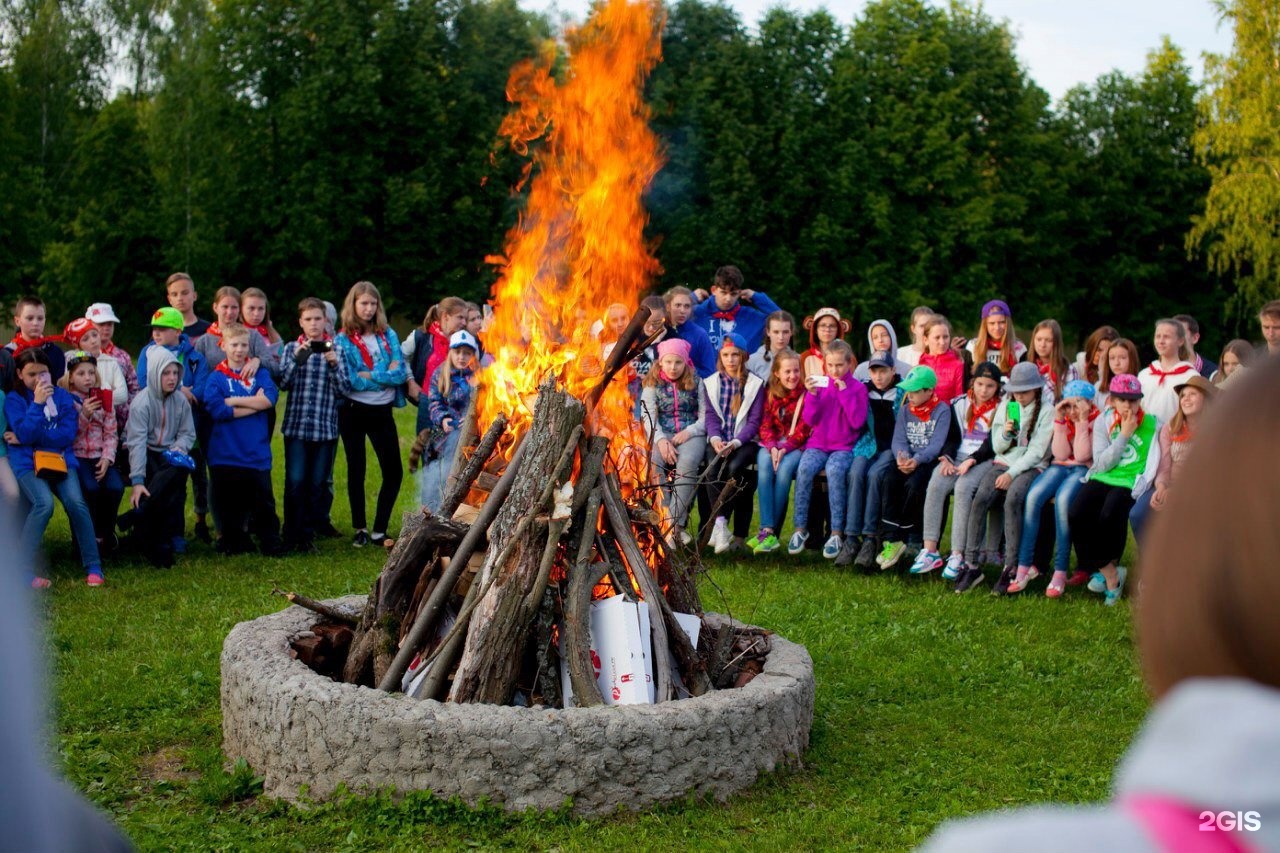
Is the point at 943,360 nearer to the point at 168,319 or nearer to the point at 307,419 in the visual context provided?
the point at 307,419

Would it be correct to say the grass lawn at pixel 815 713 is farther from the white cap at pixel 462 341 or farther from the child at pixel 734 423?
the white cap at pixel 462 341

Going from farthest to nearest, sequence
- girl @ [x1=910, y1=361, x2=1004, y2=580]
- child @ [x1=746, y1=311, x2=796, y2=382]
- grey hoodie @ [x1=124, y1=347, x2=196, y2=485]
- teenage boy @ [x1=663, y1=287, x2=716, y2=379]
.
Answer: teenage boy @ [x1=663, y1=287, x2=716, y2=379]
child @ [x1=746, y1=311, x2=796, y2=382]
girl @ [x1=910, y1=361, x2=1004, y2=580]
grey hoodie @ [x1=124, y1=347, x2=196, y2=485]

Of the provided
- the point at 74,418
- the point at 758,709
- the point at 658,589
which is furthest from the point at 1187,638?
the point at 74,418

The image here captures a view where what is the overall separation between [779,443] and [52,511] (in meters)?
5.60

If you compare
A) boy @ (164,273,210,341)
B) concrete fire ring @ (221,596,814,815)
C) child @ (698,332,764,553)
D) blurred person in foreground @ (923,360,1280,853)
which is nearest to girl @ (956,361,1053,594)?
child @ (698,332,764,553)

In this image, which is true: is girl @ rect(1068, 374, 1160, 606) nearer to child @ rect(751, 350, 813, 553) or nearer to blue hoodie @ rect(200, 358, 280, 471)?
child @ rect(751, 350, 813, 553)

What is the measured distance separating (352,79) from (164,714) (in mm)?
28558

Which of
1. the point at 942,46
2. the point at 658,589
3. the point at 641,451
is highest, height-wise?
the point at 942,46

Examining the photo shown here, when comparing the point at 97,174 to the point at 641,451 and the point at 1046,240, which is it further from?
the point at 641,451

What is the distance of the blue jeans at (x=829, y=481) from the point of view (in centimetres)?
1045

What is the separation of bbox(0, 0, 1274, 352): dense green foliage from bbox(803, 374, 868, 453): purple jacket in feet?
70.6

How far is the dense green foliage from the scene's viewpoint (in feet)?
108

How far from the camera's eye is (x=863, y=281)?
35438mm

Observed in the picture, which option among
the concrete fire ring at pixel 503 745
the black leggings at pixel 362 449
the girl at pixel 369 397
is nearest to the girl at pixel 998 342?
the girl at pixel 369 397
